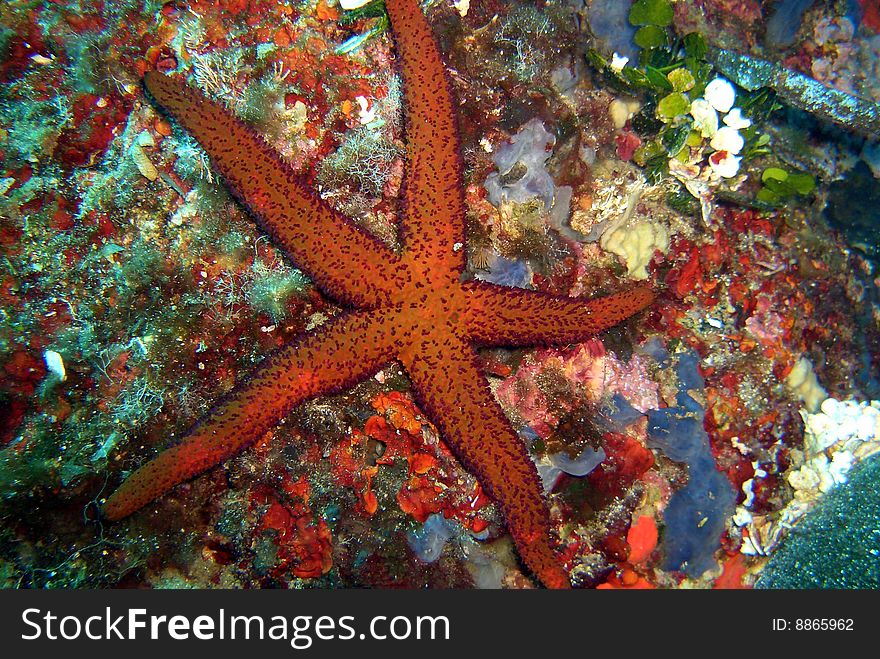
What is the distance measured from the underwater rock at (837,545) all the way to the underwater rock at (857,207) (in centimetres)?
354

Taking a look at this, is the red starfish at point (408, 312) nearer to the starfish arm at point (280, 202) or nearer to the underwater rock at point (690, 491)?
the starfish arm at point (280, 202)

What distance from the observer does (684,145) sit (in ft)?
16.1

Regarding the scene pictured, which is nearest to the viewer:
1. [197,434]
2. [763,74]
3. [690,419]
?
[197,434]

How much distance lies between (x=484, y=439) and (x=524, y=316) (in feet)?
3.28

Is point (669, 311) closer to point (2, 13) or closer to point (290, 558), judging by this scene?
point (290, 558)

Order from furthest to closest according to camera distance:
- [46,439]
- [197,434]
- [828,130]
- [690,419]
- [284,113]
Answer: [828,130] < [690,419] < [284,113] < [46,439] < [197,434]

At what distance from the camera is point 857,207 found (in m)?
6.70

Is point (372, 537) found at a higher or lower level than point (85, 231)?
lower

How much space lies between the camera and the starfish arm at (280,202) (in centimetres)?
346

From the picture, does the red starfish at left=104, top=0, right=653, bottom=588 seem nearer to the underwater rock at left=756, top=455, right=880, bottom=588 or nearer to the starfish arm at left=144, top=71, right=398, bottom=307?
the starfish arm at left=144, top=71, right=398, bottom=307

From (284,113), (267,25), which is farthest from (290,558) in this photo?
(267,25)

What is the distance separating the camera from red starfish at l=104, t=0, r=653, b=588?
3.44 meters

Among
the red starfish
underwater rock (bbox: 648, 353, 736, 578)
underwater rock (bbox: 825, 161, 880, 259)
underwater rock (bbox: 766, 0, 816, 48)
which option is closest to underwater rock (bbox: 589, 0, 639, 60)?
the red starfish

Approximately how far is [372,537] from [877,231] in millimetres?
8131
